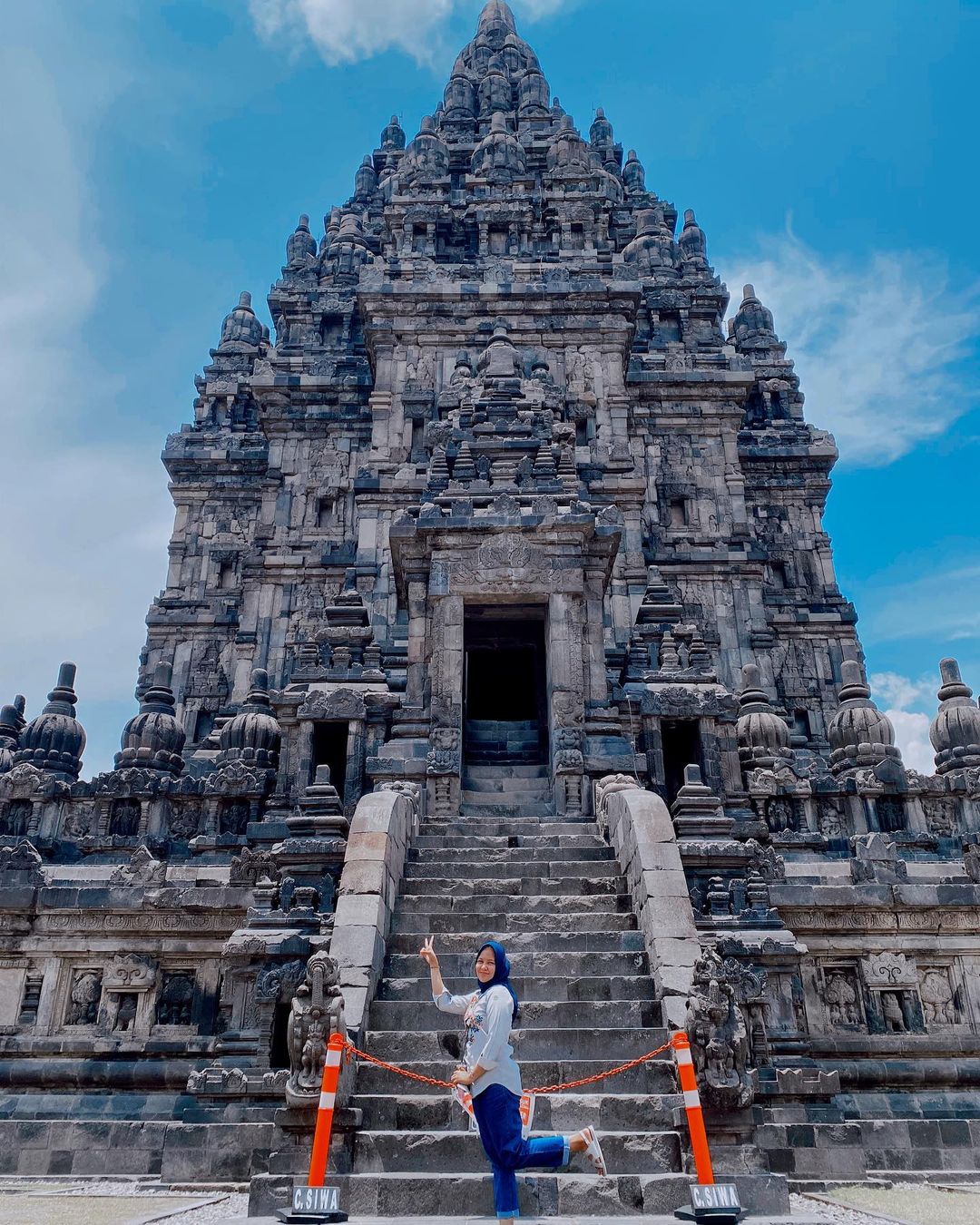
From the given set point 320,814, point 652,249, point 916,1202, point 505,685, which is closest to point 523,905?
point 320,814

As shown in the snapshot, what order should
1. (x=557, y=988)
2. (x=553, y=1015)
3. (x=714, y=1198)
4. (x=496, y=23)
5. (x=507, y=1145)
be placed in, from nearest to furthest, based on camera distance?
(x=507, y=1145)
(x=714, y=1198)
(x=553, y=1015)
(x=557, y=988)
(x=496, y=23)

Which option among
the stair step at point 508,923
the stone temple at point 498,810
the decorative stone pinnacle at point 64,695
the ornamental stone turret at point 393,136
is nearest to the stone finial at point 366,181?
the ornamental stone turret at point 393,136

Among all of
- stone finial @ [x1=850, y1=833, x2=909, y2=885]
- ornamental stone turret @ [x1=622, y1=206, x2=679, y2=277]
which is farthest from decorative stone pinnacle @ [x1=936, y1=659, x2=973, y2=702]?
ornamental stone turret @ [x1=622, y1=206, x2=679, y2=277]

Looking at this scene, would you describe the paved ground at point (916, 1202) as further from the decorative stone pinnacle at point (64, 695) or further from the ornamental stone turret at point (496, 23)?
the ornamental stone turret at point (496, 23)

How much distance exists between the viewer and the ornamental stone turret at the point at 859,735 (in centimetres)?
2009

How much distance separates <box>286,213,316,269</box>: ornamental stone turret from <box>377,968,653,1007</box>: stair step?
129 ft

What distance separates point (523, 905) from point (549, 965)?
49.4 inches

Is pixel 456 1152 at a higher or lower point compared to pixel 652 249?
lower

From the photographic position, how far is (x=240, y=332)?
43.2m

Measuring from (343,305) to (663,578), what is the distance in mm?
17859

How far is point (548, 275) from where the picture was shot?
33188 mm

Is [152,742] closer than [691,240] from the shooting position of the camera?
Yes

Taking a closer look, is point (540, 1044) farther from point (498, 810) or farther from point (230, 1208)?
point (498, 810)

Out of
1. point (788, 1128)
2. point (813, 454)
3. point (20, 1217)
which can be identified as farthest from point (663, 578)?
point (20, 1217)
